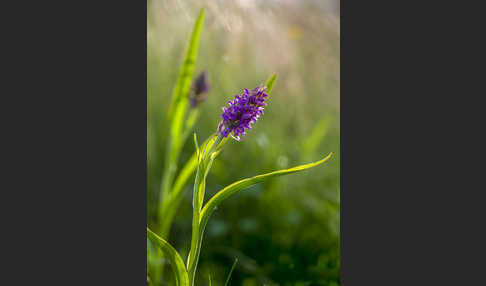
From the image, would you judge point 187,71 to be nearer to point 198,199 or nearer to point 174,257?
point 198,199

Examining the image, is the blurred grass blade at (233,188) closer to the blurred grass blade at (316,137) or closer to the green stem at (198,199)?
the green stem at (198,199)

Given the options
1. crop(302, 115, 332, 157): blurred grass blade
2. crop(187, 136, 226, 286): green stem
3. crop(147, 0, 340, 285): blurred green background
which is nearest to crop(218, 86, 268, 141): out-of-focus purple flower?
crop(187, 136, 226, 286): green stem

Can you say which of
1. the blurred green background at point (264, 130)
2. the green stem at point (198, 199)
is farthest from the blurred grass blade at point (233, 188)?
the blurred green background at point (264, 130)

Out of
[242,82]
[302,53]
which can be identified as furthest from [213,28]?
[302,53]

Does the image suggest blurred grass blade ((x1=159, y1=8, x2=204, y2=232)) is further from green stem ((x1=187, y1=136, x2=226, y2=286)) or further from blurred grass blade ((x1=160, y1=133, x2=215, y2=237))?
green stem ((x1=187, y1=136, x2=226, y2=286))

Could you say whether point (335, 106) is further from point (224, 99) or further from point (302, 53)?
point (224, 99)

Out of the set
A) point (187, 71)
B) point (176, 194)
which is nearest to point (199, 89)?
point (187, 71)
